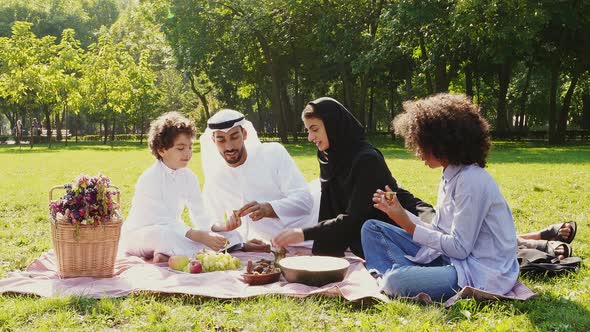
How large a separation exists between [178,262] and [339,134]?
192 centimetres

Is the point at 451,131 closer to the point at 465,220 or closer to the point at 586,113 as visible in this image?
the point at 465,220

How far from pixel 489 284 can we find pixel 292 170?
8.62 ft

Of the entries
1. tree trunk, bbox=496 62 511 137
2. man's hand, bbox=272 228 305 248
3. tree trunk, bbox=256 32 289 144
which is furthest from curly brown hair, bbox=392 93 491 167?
tree trunk, bbox=496 62 511 137

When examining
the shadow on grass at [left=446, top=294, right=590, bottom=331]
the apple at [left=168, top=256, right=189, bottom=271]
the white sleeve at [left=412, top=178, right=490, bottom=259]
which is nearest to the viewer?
the shadow on grass at [left=446, top=294, right=590, bottom=331]

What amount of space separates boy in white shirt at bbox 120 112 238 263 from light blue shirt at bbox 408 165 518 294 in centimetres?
Answer: 229

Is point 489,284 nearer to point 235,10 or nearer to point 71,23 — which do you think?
point 235,10

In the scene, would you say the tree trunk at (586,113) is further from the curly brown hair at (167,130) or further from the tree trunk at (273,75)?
the curly brown hair at (167,130)

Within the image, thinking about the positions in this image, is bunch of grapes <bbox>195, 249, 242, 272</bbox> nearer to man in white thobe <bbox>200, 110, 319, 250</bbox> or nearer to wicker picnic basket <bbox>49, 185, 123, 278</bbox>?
man in white thobe <bbox>200, 110, 319, 250</bbox>

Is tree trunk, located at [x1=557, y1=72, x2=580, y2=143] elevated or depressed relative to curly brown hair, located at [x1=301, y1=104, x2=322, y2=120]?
elevated

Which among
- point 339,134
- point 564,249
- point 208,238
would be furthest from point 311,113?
point 564,249

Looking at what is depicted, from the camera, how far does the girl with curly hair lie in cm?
→ 404

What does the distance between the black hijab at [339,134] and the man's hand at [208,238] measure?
128 centimetres

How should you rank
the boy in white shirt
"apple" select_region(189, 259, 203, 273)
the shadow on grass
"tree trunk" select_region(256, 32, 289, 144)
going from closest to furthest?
the shadow on grass → "apple" select_region(189, 259, 203, 273) → the boy in white shirt → "tree trunk" select_region(256, 32, 289, 144)

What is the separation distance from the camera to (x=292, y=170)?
6188 mm
